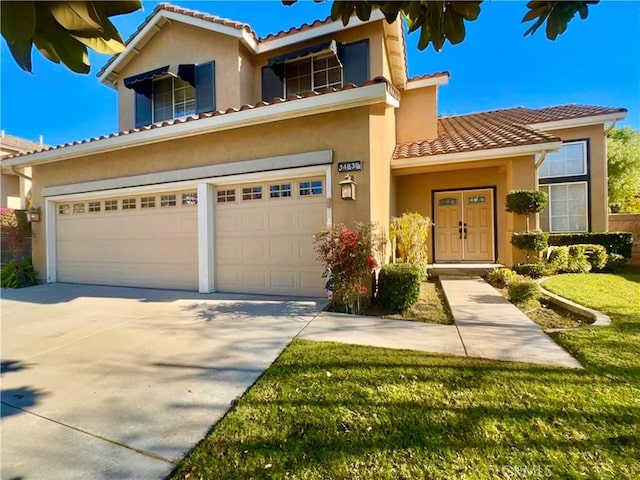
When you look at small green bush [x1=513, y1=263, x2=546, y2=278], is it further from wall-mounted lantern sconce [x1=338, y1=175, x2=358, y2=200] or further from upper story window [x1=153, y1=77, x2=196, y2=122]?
upper story window [x1=153, y1=77, x2=196, y2=122]

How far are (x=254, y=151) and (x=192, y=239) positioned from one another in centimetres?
288

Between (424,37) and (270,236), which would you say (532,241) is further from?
(424,37)

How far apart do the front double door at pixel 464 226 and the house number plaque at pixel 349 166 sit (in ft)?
16.9

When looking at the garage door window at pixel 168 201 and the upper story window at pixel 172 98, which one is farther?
the upper story window at pixel 172 98

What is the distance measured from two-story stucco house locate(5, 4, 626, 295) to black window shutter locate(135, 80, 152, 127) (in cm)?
5

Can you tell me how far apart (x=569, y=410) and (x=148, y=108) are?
42.2ft

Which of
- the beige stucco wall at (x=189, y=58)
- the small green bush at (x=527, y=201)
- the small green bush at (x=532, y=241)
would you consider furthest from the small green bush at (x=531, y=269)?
the beige stucco wall at (x=189, y=58)

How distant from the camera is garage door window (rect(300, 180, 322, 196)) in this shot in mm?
6730

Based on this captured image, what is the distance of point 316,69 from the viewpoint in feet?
29.3

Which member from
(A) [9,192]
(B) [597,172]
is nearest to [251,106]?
(B) [597,172]

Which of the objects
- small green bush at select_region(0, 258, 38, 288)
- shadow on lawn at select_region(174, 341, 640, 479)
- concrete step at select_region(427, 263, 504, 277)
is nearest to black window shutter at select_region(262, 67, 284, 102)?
concrete step at select_region(427, 263, 504, 277)

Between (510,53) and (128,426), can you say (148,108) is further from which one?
(510,53)

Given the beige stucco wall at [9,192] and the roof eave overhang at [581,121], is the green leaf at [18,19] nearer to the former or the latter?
the roof eave overhang at [581,121]

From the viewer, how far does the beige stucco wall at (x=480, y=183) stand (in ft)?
26.8
